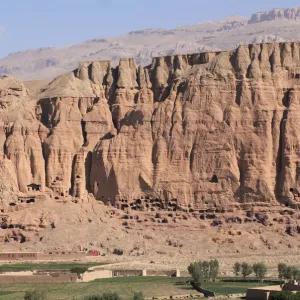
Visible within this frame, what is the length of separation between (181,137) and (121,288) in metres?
43.6

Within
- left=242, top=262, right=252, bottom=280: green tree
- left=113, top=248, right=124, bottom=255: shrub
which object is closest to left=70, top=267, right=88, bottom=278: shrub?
left=242, top=262, right=252, bottom=280: green tree

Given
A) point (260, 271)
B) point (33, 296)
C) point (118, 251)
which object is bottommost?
point (118, 251)

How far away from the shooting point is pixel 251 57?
12988 cm

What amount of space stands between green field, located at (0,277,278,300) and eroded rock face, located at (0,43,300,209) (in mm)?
30990

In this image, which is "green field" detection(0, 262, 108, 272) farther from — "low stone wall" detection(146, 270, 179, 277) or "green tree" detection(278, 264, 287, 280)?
"green tree" detection(278, 264, 287, 280)

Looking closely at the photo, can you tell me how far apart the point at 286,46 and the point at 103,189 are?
23100mm

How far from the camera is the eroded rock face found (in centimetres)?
12519

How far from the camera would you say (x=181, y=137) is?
128m

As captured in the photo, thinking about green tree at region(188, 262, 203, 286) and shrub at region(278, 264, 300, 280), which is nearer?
shrub at region(278, 264, 300, 280)

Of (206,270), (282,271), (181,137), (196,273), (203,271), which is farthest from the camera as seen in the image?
(181,137)

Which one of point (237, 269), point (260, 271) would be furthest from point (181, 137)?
point (260, 271)

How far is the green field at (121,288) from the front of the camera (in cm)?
8144

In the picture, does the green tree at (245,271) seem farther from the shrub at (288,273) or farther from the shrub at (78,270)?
the shrub at (78,270)

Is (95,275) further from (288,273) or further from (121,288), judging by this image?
(288,273)
